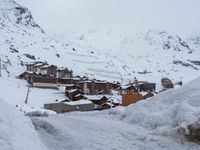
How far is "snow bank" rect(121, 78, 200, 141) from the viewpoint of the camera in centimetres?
702

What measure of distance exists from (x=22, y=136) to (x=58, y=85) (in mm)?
67620

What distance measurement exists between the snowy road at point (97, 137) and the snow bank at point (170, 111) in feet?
1.03

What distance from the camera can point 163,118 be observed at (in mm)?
7941

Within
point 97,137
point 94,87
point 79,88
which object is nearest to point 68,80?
point 94,87

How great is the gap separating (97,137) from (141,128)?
5.69 ft

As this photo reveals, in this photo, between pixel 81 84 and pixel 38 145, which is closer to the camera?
pixel 38 145

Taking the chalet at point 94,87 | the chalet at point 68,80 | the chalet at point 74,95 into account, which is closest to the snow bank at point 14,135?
the chalet at point 74,95

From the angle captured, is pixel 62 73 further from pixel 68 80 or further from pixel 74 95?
pixel 74 95

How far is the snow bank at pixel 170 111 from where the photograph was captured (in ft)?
23.0

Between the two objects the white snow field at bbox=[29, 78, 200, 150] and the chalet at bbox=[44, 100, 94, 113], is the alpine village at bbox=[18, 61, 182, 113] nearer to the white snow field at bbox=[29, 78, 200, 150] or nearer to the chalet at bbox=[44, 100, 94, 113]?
the chalet at bbox=[44, 100, 94, 113]

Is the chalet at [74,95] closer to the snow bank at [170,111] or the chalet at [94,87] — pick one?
the chalet at [94,87]

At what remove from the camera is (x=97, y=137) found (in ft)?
21.9

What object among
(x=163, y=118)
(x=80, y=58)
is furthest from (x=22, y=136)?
(x=80, y=58)

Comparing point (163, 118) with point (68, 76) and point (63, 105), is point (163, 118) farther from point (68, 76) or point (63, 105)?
point (68, 76)
